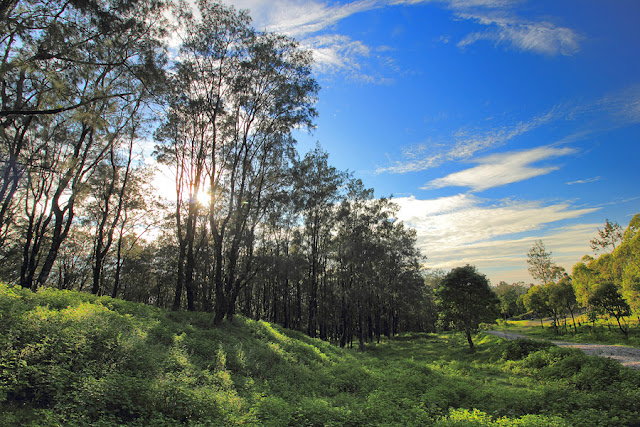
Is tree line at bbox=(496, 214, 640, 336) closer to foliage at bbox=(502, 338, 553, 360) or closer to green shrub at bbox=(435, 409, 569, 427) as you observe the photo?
foliage at bbox=(502, 338, 553, 360)

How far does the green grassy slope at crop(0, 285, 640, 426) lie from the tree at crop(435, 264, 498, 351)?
9984 millimetres

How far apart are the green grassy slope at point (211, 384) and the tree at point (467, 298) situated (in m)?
9.98

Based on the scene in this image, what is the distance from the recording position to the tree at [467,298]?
88.3 ft

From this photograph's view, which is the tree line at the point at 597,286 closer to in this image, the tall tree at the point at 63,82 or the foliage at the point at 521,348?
the foliage at the point at 521,348

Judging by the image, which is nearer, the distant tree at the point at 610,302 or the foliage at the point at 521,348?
the foliage at the point at 521,348

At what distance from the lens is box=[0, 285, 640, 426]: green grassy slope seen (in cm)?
612

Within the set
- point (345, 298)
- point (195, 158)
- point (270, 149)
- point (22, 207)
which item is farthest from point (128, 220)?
point (345, 298)

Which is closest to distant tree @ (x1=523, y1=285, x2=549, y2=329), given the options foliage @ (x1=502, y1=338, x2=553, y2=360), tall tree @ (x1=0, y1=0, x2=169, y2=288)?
foliage @ (x1=502, y1=338, x2=553, y2=360)

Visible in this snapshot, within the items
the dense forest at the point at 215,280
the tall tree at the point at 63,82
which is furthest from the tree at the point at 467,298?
the tall tree at the point at 63,82

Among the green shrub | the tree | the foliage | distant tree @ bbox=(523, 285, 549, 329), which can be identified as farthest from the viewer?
distant tree @ bbox=(523, 285, 549, 329)

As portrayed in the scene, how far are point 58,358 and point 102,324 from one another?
260 cm

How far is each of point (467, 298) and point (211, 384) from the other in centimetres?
2561

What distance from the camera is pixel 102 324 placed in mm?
9297

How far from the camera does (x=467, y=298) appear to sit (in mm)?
27391
